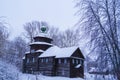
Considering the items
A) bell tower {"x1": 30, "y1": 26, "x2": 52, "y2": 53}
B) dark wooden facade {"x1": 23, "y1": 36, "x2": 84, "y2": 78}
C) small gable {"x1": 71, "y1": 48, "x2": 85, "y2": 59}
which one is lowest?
dark wooden facade {"x1": 23, "y1": 36, "x2": 84, "y2": 78}

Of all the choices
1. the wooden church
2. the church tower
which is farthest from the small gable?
the church tower

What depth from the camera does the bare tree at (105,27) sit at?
12.5m

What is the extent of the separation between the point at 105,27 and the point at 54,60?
2338 centimetres

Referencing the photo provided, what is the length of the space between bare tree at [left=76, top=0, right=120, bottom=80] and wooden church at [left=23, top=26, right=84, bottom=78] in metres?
19.7

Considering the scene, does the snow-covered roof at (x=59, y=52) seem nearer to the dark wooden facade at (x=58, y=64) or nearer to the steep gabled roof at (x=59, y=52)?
the steep gabled roof at (x=59, y=52)

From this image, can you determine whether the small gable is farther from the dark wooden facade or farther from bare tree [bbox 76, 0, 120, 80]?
bare tree [bbox 76, 0, 120, 80]

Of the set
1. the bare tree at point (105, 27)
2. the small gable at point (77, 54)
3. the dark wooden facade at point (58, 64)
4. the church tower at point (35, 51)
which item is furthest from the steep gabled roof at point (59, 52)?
the bare tree at point (105, 27)

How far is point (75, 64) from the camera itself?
34.2m

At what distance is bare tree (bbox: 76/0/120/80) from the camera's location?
41.1ft

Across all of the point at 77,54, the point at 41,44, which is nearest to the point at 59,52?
the point at 77,54

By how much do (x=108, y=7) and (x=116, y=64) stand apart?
464 cm

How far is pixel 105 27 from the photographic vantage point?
13000 mm

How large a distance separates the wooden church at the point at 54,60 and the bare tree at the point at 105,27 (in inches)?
777

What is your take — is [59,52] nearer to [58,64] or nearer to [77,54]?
[58,64]
